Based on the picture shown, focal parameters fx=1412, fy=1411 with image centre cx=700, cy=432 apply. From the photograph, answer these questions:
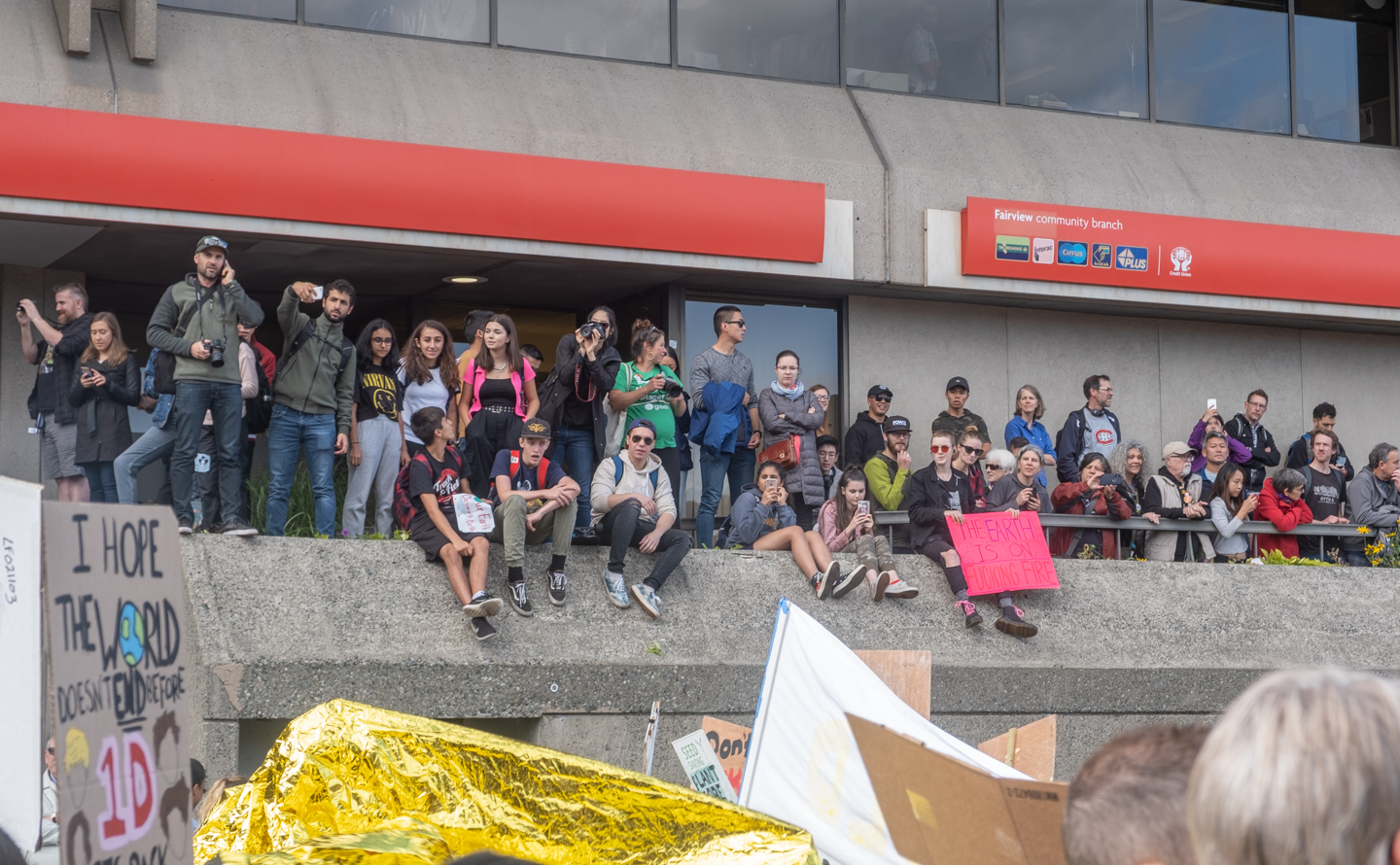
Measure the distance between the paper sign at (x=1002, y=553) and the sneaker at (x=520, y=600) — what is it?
3416 mm

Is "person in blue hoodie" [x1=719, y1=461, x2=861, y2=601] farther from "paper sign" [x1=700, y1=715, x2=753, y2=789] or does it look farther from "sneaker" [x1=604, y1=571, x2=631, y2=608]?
"paper sign" [x1=700, y1=715, x2=753, y2=789]

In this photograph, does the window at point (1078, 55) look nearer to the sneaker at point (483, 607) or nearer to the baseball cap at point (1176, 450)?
the baseball cap at point (1176, 450)

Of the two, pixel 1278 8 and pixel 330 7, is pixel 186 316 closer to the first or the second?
pixel 330 7

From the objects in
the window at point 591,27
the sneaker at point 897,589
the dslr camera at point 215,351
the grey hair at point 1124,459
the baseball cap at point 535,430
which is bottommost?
the sneaker at point 897,589

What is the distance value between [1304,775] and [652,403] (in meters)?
8.71

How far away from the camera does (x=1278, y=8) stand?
17.0 metres

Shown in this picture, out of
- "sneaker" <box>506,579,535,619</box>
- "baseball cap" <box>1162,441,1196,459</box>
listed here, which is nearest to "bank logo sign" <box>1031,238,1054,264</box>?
"baseball cap" <box>1162,441,1196,459</box>

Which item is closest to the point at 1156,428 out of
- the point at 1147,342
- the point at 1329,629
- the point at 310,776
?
the point at 1147,342

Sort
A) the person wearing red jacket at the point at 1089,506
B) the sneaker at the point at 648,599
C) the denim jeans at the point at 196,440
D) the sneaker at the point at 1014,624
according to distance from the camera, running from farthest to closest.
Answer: the person wearing red jacket at the point at 1089,506 < the sneaker at the point at 1014,624 < the sneaker at the point at 648,599 < the denim jeans at the point at 196,440

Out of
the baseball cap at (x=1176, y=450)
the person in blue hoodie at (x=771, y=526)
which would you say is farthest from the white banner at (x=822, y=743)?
the baseball cap at (x=1176, y=450)

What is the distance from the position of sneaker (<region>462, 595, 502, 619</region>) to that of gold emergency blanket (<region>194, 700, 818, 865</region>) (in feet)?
15.4

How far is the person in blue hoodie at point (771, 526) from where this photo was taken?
10039mm

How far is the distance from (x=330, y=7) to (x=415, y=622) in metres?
6.72

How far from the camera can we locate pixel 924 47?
15070 mm
